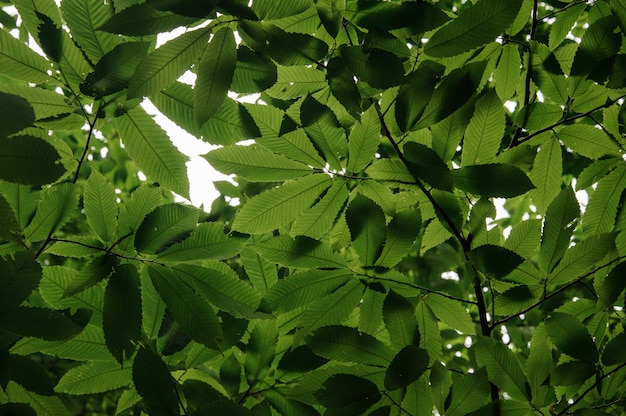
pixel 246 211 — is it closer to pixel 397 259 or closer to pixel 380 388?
pixel 397 259

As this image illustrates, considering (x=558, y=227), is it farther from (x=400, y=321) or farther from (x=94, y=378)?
(x=94, y=378)

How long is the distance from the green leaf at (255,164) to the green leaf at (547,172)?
2.10ft

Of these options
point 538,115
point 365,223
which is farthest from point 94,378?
point 538,115

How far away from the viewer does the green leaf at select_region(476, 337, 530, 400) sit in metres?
1.25

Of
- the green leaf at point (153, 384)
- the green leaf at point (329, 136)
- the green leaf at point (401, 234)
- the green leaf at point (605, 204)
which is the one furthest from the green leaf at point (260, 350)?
the green leaf at point (605, 204)

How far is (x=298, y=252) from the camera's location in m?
1.32

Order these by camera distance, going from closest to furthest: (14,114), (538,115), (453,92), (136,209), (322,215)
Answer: (14,114) → (453,92) → (136,209) → (322,215) → (538,115)

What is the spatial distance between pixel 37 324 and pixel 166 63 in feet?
1.89

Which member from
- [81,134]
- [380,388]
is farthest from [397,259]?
[81,134]

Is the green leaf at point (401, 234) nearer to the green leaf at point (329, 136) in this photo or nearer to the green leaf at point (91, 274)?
the green leaf at point (329, 136)

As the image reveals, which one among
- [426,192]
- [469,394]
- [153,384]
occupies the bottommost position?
[469,394]

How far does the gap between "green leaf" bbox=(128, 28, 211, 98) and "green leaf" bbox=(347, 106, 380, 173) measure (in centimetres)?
42

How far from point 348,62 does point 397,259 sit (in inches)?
18.3

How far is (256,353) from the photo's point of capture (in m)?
1.39
